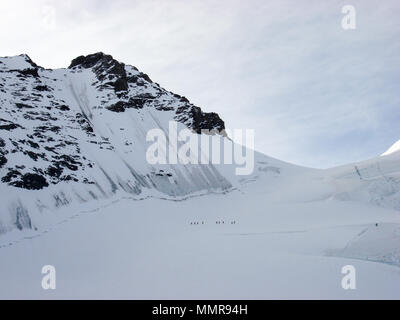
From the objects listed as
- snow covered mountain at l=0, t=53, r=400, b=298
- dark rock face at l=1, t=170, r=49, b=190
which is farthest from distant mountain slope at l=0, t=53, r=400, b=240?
snow covered mountain at l=0, t=53, r=400, b=298

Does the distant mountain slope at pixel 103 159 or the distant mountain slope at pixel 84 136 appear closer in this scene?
the distant mountain slope at pixel 84 136

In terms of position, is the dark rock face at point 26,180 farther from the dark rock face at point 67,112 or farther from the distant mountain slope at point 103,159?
the distant mountain slope at point 103,159

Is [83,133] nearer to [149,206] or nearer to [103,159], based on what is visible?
[103,159]

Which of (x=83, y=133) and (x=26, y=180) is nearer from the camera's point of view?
(x=26, y=180)

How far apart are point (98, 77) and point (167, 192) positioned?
40266 mm

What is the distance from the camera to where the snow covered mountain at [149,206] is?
30141 mm

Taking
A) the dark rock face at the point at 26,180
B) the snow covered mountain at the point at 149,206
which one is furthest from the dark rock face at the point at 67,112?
the snow covered mountain at the point at 149,206

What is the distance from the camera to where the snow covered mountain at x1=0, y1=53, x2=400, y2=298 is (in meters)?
30.1

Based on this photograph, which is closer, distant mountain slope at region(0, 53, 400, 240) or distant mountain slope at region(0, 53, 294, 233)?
distant mountain slope at region(0, 53, 294, 233)

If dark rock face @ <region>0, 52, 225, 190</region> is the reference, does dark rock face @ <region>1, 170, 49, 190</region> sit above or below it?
below

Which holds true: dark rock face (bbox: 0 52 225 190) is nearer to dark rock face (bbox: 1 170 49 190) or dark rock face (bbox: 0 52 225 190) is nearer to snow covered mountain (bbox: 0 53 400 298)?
dark rock face (bbox: 1 170 49 190)

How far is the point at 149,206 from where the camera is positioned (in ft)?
201

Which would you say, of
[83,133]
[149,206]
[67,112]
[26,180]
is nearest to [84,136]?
[83,133]
